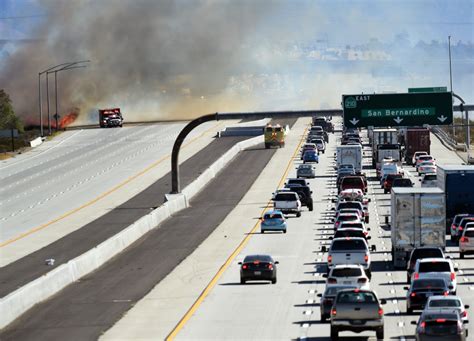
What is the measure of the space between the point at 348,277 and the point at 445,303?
8292mm

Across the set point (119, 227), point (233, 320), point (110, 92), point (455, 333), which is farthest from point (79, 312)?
point (110, 92)

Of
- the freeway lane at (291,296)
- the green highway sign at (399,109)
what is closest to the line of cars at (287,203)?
the freeway lane at (291,296)

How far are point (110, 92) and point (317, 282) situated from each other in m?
140

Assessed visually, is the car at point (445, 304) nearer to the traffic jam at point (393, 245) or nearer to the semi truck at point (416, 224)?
the traffic jam at point (393, 245)

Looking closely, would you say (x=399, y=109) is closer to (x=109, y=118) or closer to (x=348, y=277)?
(x=348, y=277)

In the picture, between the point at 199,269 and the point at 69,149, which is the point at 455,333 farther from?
the point at 69,149

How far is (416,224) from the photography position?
197ft

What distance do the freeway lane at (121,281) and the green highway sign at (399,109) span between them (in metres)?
10.4

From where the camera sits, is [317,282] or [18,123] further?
[18,123]

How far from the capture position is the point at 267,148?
458 feet

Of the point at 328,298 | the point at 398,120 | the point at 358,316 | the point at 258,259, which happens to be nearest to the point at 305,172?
the point at 398,120

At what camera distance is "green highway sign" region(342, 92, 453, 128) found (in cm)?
8038

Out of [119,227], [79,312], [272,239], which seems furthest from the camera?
[119,227]

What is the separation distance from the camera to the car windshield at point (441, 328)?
112 feet
